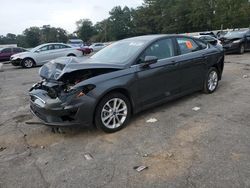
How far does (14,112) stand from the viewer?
620cm

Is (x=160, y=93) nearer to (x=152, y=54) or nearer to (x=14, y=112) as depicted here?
(x=152, y=54)

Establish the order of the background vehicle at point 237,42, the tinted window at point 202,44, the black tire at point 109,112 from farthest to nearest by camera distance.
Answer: the background vehicle at point 237,42
the tinted window at point 202,44
the black tire at point 109,112

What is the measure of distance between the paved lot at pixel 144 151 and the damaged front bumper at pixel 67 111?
0.34m

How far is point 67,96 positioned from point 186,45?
307 cm

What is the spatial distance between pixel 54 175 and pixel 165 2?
8326cm

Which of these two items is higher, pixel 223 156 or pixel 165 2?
pixel 165 2

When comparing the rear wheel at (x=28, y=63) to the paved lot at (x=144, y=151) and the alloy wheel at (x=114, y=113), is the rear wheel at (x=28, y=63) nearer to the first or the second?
the paved lot at (x=144, y=151)

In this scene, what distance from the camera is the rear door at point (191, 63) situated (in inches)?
229

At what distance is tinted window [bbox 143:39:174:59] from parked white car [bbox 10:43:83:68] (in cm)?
1224

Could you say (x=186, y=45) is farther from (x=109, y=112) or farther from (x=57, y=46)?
(x=57, y=46)

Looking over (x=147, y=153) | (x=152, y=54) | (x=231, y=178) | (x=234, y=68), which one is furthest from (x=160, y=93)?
(x=234, y=68)

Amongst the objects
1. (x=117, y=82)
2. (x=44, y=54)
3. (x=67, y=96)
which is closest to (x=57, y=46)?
(x=44, y=54)

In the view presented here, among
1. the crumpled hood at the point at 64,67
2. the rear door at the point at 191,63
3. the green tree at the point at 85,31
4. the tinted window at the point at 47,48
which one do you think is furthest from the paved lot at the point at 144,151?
the green tree at the point at 85,31

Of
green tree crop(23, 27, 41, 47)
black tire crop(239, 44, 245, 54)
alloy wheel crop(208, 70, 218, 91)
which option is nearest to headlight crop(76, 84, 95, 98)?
alloy wheel crop(208, 70, 218, 91)
